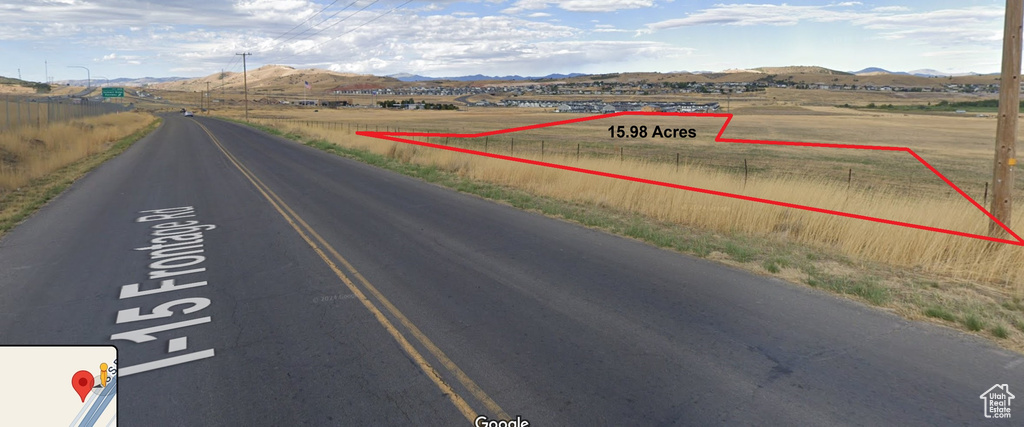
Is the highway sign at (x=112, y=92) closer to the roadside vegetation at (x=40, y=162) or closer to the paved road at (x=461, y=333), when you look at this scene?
the roadside vegetation at (x=40, y=162)

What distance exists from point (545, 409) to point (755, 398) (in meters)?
1.69

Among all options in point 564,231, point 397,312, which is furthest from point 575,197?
point 397,312

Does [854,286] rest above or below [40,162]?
below

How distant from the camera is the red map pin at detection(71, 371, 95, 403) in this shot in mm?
3184

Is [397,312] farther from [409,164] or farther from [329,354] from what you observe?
[409,164]

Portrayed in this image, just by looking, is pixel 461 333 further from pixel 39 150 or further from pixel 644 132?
pixel 644 132

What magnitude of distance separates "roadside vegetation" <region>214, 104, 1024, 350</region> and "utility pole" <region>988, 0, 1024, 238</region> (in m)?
0.70

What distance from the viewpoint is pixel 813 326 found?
627 cm

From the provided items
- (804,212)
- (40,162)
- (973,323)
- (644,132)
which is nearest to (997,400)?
(973,323)

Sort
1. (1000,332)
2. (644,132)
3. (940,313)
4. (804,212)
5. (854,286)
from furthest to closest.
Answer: (644,132)
(804,212)
(854,286)
(940,313)
(1000,332)

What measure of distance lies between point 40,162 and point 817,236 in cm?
2583

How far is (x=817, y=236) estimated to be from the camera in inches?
434

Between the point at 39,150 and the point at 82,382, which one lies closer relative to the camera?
the point at 82,382

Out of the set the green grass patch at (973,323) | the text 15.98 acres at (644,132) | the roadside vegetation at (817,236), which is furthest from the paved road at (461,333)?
the text 15.98 acres at (644,132)
